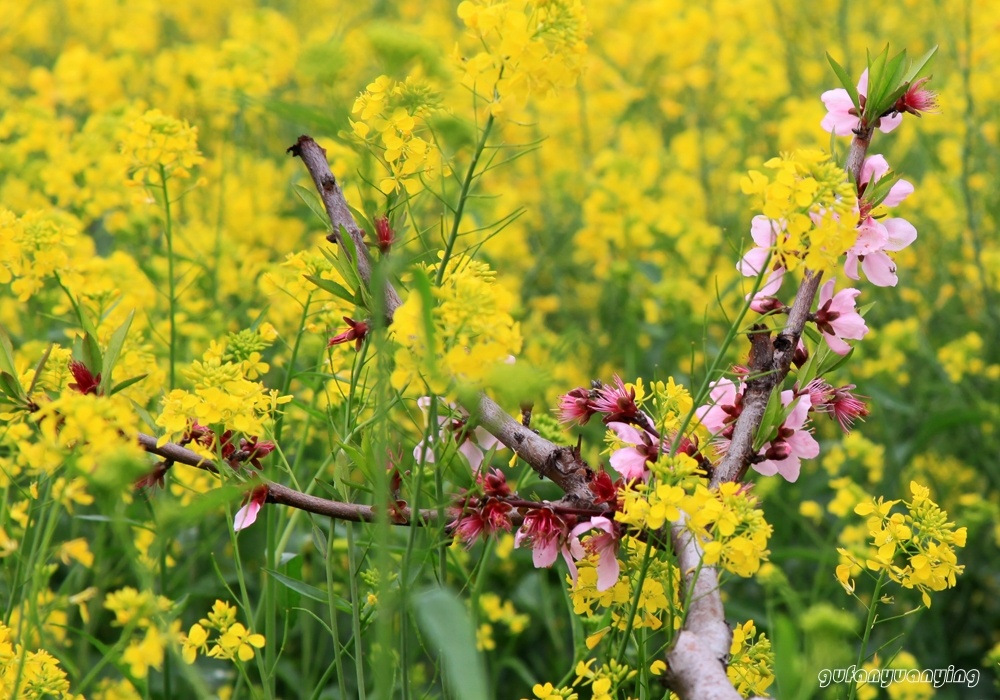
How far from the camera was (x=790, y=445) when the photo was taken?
832mm

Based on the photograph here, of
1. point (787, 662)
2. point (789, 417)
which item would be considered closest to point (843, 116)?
point (789, 417)

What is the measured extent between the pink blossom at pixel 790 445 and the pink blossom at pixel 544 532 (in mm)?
172

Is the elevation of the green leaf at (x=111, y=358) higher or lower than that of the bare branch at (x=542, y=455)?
higher

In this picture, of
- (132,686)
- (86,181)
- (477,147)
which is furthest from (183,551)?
(477,147)

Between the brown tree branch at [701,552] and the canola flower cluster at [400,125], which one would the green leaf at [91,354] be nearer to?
the canola flower cluster at [400,125]

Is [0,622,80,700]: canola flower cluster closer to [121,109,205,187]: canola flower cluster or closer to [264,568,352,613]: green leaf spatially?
[264,568,352,613]: green leaf

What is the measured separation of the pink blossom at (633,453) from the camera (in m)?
0.79

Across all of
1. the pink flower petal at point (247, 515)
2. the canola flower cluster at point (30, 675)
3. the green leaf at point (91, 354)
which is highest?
the green leaf at point (91, 354)

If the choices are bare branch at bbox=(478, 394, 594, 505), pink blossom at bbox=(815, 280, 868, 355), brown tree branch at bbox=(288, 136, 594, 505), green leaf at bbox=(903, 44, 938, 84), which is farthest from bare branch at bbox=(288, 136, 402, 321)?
green leaf at bbox=(903, 44, 938, 84)

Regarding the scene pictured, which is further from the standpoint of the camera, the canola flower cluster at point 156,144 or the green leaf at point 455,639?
the canola flower cluster at point 156,144

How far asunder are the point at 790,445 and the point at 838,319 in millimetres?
107

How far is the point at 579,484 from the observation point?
0.80 metres

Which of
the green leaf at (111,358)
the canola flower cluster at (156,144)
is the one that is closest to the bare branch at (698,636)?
the green leaf at (111,358)

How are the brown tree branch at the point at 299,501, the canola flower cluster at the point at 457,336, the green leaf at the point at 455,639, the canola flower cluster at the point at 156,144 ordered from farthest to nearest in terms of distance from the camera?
the canola flower cluster at the point at 156,144 → the brown tree branch at the point at 299,501 → the canola flower cluster at the point at 457,336 → the green leaf at the point at 455,639
